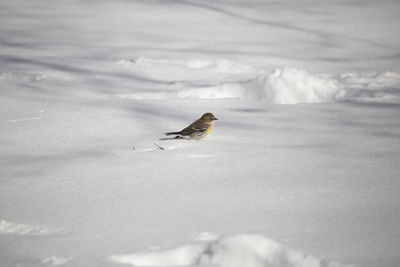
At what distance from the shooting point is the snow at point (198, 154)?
1.82 metres

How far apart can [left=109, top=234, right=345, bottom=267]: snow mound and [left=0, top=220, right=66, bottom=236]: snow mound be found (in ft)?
1.24

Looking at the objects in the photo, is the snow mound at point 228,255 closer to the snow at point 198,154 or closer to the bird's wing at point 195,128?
the snow at point 198,154

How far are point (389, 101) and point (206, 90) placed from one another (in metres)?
1.80

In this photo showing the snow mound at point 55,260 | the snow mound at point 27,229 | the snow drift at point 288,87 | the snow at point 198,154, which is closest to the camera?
the snow mound at point 55,260

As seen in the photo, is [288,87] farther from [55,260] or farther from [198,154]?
[55,260]

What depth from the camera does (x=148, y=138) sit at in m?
3.37

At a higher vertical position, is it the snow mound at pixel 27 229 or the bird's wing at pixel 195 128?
the bird's wing at pixel 195 128

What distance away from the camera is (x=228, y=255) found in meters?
1.76

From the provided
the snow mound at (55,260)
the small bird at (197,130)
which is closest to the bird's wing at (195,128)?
the small bird at (197,130)

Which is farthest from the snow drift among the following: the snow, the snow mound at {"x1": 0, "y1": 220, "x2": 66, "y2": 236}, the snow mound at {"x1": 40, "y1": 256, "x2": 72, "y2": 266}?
the snow mound at {"x1": 40, "y1": 256, "x2": 72, "y2": 266}

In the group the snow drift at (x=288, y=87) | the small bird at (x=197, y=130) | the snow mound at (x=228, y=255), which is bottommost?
the snow mound at (x=228, y=255)

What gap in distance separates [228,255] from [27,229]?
0.92m

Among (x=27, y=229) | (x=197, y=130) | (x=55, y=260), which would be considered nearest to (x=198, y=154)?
(x=197, y=130)

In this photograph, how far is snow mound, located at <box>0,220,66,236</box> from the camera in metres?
1.96
